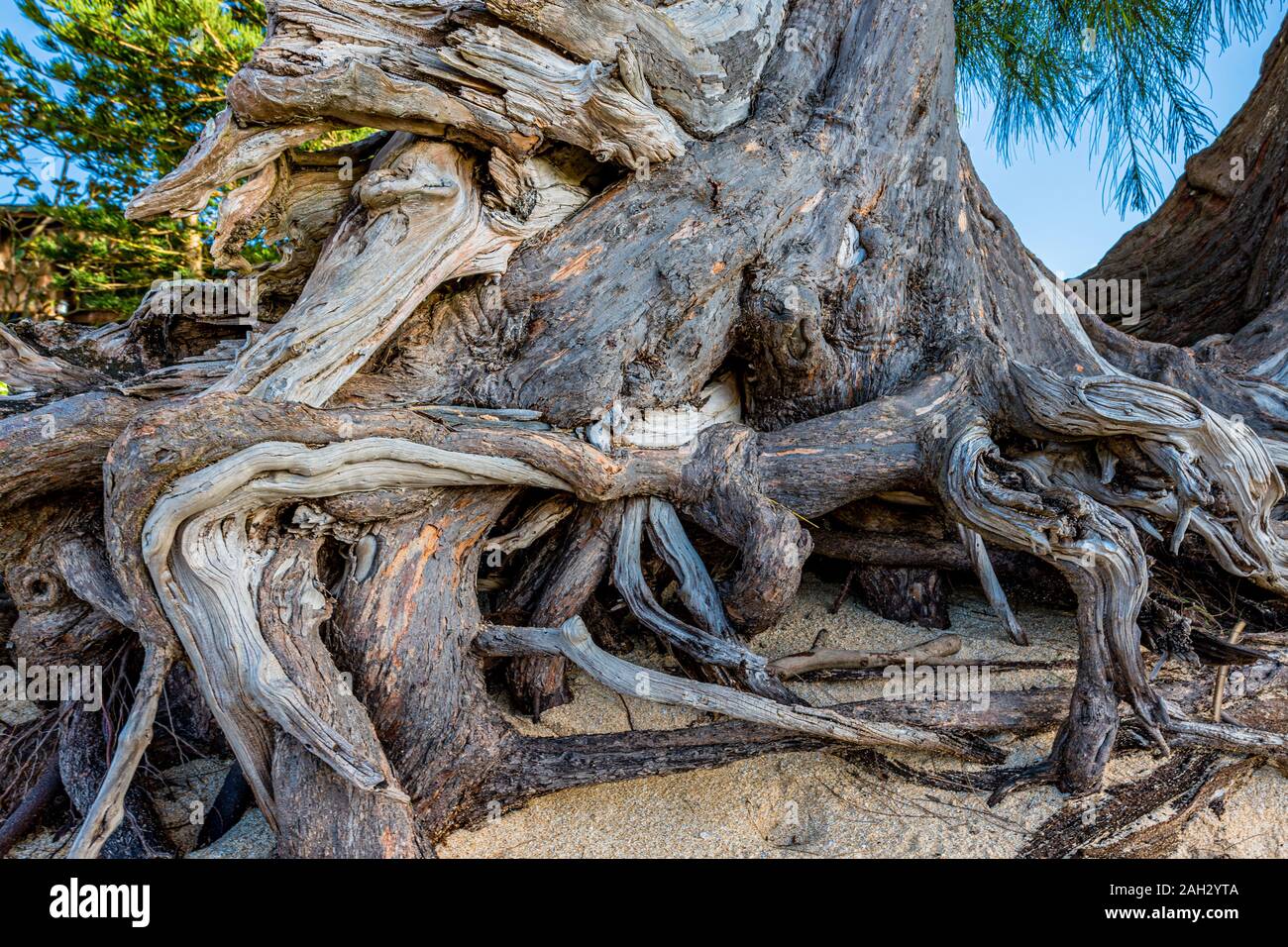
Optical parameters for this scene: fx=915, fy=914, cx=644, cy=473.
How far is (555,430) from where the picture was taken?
316cm

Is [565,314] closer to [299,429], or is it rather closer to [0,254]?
[299,429]

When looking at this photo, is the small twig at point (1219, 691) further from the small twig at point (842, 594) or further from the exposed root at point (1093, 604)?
the small twig at point (842, 594)

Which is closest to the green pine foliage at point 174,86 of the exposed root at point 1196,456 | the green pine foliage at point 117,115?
the green pine foliage at point 117,115

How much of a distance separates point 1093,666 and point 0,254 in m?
8.48

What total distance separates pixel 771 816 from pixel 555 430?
1.44 metres

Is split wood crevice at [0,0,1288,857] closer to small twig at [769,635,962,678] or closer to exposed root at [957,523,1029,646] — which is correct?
exposed root at [957,523,1029,646]

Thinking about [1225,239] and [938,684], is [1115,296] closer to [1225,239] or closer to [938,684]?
[1225,239]

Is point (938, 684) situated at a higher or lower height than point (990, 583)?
lower

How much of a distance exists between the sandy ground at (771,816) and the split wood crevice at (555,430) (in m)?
0.11

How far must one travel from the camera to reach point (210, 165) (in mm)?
2953

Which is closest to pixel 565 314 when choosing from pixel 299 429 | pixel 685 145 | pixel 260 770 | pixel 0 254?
pixel 685 145

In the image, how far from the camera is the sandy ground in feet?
8.79

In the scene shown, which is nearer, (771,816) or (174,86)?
(771,816)

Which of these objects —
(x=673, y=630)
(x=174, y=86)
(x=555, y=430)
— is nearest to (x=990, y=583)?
(x=673, y=630)
